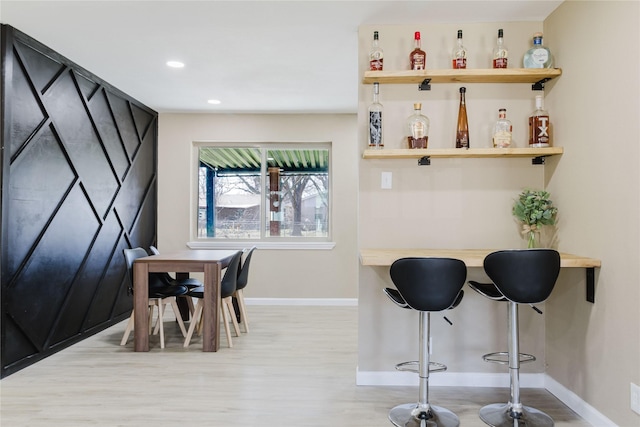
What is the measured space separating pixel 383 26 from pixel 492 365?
7.99 feet

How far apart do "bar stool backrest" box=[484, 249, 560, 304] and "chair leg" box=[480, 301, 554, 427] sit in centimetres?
12

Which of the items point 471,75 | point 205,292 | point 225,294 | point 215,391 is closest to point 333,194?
point 225,294

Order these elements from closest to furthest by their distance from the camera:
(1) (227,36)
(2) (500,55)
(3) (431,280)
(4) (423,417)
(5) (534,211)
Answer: (3) (431,280) → (4) (423,417) → (5) (534,211) → (2) (500,55) → (1) (227,36)

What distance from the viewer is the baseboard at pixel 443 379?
278cm

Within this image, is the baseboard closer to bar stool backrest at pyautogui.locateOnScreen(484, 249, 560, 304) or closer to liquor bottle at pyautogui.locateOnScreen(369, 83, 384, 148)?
bar stool backrest at pyautogui.locateOnScreen(484, 249, 560, 304)

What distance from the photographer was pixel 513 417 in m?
2.27

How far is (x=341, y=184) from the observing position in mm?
5352

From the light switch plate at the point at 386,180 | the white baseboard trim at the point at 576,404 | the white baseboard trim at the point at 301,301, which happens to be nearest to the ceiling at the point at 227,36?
the light switch plate at the point at 386,180

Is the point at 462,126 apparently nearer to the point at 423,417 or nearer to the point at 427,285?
the point at 427,285

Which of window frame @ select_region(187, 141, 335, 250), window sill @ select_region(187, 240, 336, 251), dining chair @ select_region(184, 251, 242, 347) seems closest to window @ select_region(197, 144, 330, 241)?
window frame @ select_region(187, 141, 335, 250)

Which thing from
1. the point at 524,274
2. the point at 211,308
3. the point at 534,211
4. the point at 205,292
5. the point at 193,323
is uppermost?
the point at 534,211

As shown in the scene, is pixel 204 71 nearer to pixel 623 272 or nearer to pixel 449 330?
pixel 449 330

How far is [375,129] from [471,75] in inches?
27.2

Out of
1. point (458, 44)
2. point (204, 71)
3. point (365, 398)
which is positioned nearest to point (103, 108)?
point (204, 71)
